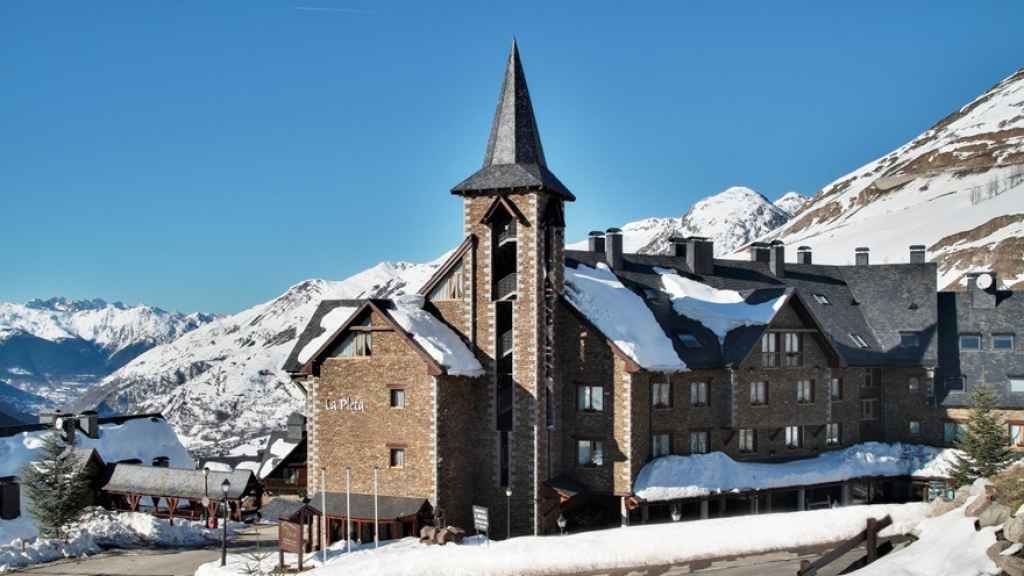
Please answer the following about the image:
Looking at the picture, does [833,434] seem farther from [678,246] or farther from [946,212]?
[946,212]

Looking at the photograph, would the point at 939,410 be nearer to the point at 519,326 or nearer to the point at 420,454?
the point at 519,326

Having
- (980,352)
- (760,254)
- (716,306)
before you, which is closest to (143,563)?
(716,306)

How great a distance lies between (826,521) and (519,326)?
18.6m

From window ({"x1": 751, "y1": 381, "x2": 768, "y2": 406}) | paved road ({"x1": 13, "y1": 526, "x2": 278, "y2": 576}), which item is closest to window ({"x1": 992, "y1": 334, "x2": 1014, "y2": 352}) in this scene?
window ({"x1": 751, "y1": 381, "x2": 768, "y2": 406})

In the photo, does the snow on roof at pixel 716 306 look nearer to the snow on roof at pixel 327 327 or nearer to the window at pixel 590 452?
the window at pixel 590 452

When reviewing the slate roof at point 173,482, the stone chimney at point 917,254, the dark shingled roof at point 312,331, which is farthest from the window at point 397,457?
the stone chimney at point 917,254

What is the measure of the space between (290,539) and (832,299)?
31.8m

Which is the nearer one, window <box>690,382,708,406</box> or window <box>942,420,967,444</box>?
window <box>690,382,708,406</box>

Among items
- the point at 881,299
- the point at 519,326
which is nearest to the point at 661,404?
the point at 519,326

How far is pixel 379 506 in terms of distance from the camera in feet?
131

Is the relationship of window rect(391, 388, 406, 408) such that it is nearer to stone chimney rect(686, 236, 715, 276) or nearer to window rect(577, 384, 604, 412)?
window rect(577, 384, 604, 412)

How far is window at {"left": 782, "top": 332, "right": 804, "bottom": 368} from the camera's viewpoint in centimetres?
4672

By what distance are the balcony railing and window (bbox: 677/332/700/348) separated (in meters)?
8.15

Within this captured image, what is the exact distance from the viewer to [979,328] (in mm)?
51875
